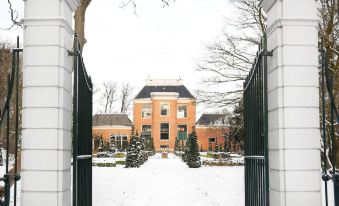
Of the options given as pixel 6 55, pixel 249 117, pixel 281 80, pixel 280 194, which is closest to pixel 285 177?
pixel 280 194

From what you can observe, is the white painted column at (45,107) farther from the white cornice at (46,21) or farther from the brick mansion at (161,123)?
the brick mansion at (161,123)

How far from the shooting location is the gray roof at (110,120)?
54406 millimetres

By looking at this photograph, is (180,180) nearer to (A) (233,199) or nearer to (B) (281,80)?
(A) (233,199)

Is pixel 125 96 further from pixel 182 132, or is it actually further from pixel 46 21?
pixel 46 21

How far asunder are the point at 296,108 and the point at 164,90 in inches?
2064

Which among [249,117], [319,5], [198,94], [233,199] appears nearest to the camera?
[249,117]

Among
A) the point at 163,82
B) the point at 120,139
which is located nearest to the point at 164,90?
the point at 163,82

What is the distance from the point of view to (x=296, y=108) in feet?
16.6

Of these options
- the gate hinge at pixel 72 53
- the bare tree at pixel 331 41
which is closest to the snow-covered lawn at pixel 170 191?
the bare tree at pixel 331 41

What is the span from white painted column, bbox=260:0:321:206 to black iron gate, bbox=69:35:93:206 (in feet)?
7.61

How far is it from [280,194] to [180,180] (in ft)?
40.3

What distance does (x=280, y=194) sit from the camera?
5039 mm

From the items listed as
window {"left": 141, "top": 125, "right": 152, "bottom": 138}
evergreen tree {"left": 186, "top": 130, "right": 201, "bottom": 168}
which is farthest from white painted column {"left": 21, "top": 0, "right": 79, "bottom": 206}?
window {"left": 141, "top": 125, "right": 152, "bottom": 138}

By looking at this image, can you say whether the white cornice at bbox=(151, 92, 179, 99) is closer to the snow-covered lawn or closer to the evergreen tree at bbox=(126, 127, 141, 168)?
the evergreen tree at bbox=(126, 127, 141, 168)
